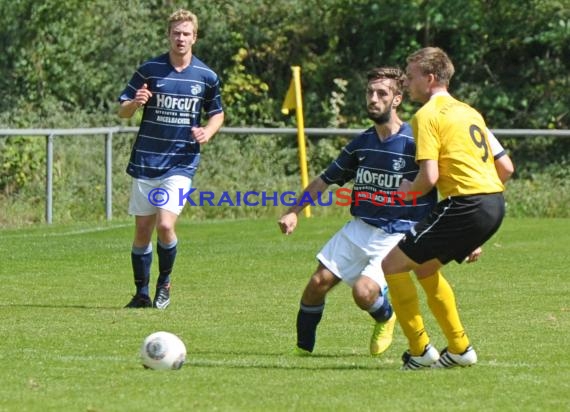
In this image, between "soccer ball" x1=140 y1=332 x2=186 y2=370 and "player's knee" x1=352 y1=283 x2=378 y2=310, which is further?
"player's knee" x1=352 y1=283 x2=378 y2=310

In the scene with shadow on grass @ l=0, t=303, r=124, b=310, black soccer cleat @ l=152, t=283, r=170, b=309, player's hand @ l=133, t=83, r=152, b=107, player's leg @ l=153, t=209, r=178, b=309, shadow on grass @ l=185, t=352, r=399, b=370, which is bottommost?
shadow on grass @ l=0, t=303, r=124, b=310

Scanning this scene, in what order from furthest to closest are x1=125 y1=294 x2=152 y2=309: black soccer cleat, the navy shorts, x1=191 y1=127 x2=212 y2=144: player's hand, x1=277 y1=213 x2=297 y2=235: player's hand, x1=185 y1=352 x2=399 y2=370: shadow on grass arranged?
x1=125 y1=294 x2=152 y2=309: black soccer cleat → x1=191 y1=127 x2=212 y2=144: player's hand → x1=277 y1=213 x2=297 y2=235: player's hand → x1=185 y1=352 x2=399 y2=370: shadow on grass → the navy shorts

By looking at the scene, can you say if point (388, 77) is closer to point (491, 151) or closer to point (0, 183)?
point (491, 151)

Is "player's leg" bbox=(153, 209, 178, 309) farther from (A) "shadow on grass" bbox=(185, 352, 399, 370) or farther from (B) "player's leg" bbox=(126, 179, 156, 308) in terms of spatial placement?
(A) "shadow on grass" bbox=(185, 352, 399, 370)

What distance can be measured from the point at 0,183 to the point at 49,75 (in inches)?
216

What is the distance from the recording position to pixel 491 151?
8016 mm

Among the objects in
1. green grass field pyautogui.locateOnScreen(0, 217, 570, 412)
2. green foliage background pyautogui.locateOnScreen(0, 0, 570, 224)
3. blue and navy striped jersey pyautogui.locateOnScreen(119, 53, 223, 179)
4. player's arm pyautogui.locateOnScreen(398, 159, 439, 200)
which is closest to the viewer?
green grass field pyautogui.locateOnScreen(0, 217, 570, 412)

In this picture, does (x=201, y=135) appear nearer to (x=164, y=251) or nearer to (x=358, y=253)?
(x=164, y=251)

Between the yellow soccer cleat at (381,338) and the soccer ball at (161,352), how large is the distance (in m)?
1.40

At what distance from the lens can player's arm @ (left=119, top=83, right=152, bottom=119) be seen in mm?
10844

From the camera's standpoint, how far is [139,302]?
439 inches

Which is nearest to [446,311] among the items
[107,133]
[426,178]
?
[426,178]

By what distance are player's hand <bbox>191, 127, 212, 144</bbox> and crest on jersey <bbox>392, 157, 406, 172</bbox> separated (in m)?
2.50

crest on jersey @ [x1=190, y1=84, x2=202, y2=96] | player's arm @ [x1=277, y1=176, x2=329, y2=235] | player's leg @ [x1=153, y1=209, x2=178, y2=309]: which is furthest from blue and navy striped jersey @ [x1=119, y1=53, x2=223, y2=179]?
player's arm @ [x1=277, y1=176, x2=329, y2=235]
